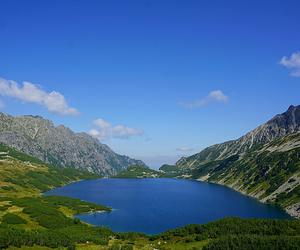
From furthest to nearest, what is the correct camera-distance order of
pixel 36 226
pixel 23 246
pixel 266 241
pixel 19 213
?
1. pixel 19 213
2. pixel 36 226
3. pixel 23 246
4. pixel 266 241

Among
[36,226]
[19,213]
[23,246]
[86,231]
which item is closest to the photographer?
[23,246]

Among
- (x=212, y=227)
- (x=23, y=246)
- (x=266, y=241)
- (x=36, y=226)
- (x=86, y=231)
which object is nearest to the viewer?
(x=266, y=241)

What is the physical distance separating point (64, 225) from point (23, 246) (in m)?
65.3

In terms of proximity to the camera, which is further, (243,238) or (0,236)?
(0,236)

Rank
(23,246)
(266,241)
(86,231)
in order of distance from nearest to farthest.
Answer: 1. (266,241)
2. (23,246)
3. (86,231)

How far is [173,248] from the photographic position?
394ft

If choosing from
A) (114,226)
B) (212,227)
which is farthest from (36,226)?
(212,227)

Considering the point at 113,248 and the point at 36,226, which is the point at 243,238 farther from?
the point at 36,226

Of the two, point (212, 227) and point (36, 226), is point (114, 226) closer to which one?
point (36, 226)

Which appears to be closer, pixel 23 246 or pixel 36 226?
pixel 23 246

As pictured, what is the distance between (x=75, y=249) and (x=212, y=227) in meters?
44.7

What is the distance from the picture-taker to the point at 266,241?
104 meters

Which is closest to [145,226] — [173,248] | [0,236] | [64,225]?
[64,225]

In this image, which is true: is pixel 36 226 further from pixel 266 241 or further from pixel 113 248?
Result: pixel 266 241
